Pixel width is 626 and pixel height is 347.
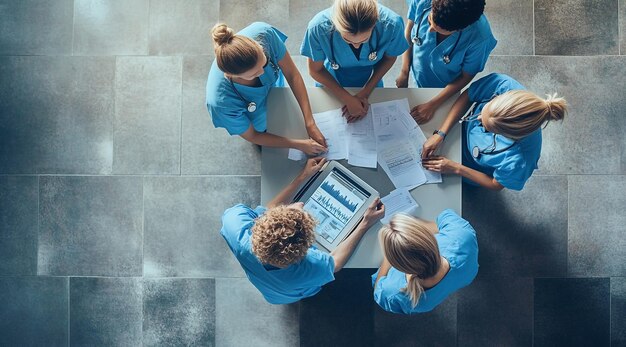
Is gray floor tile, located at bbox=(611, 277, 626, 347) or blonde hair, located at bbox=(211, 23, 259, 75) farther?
gray floor tile, located at bbox=(611, 277, 626, 347)

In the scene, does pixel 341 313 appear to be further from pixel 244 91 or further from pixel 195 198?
pixel 244 91

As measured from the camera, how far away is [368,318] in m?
2.60

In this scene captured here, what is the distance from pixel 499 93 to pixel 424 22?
43 cm

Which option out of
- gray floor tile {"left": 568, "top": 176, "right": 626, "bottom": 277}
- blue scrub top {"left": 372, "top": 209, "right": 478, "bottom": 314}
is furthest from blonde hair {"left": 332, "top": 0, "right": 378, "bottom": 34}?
gray floor tile {"left": 568, "top": 176, "right": 626, "bottom": 277}

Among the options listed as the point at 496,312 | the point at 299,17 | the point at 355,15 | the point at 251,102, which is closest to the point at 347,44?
the point at 355,15

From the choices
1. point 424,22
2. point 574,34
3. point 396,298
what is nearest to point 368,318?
point 396,298

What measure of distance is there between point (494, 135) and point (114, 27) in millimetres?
2102

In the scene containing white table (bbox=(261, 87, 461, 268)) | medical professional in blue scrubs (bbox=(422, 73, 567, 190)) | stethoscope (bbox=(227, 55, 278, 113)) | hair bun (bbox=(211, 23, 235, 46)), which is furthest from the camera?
white table (bbox=(261, 87, 461, 268))

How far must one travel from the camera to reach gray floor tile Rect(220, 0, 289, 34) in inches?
104

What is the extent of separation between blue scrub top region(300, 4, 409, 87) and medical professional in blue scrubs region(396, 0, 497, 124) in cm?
11

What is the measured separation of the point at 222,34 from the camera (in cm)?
164

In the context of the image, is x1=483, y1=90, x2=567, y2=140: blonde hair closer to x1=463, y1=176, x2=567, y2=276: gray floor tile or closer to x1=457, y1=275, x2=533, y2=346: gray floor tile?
x1=463, y1=176, x2=567, y2=276: gray floor tile

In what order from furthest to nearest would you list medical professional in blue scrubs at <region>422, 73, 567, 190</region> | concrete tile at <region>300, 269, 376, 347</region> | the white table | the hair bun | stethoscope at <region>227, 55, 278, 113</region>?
concrete tile at <region>300, 269, 376, 347</region>
the white table
stethoscope at <region>227, 55, 278, 113</region>
medical professional in blue scrubs at <region>422, 73, 567, 190</region>
the hair bun

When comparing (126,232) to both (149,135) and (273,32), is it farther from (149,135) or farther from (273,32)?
(273,32)
